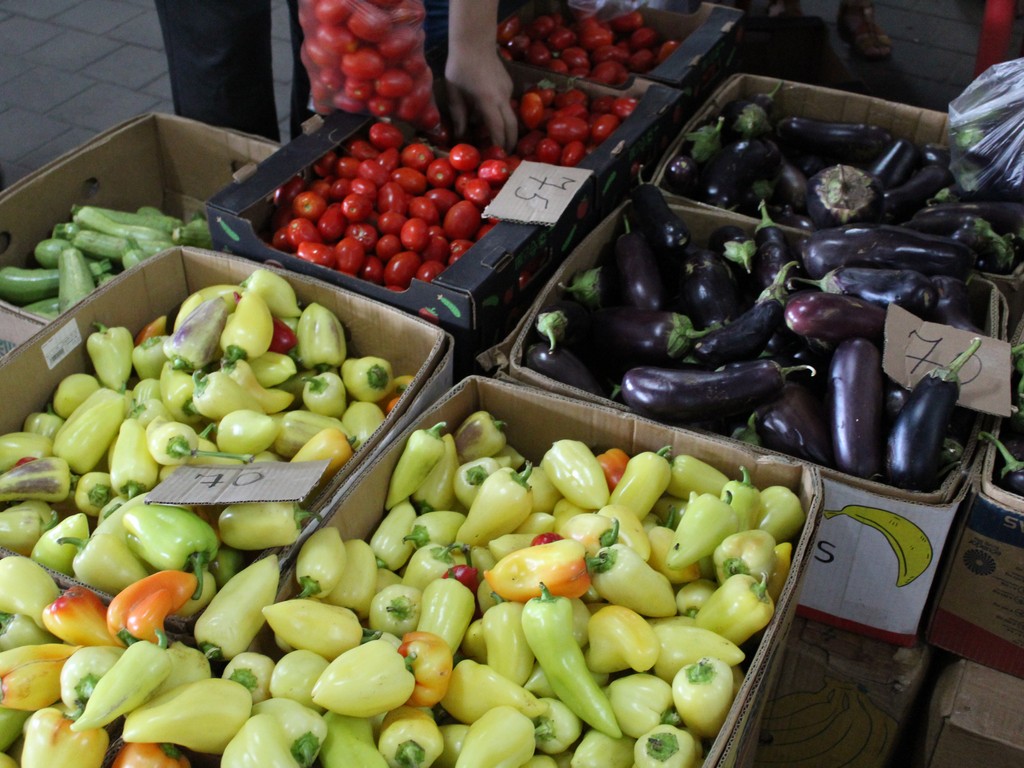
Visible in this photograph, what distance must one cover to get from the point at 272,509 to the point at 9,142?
11.0 ft

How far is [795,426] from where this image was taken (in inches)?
65.2

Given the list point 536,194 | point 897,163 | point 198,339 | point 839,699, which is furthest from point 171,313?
point 897,163

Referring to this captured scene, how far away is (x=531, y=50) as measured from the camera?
296cm

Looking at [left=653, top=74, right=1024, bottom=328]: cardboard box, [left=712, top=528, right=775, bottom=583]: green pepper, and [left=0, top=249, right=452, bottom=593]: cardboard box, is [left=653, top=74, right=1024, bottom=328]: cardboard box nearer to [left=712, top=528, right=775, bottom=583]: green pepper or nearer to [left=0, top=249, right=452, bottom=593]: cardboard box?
[left=0, top=249, right=452, bottom=593]: cardboard box

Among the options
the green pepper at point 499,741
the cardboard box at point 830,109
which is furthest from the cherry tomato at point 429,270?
the green pepper at point 499,741

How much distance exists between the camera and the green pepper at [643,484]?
1.53 metres

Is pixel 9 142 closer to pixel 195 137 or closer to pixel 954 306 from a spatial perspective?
pixel 195 137

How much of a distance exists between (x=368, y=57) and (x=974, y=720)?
6.24ft

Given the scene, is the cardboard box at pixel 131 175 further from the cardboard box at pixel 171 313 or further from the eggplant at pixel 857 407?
the eggplant at pixel 857 407

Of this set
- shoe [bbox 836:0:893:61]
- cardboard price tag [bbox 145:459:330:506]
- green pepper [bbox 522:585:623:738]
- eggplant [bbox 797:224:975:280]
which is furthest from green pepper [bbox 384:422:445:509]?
shoe [bbox 836:0:893:61]

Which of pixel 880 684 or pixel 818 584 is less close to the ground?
pixel 818 584

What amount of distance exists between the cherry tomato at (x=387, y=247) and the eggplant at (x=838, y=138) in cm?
117

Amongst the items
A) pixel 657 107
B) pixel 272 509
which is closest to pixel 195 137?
pixel 657 107

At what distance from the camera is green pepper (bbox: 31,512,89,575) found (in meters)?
1.40
